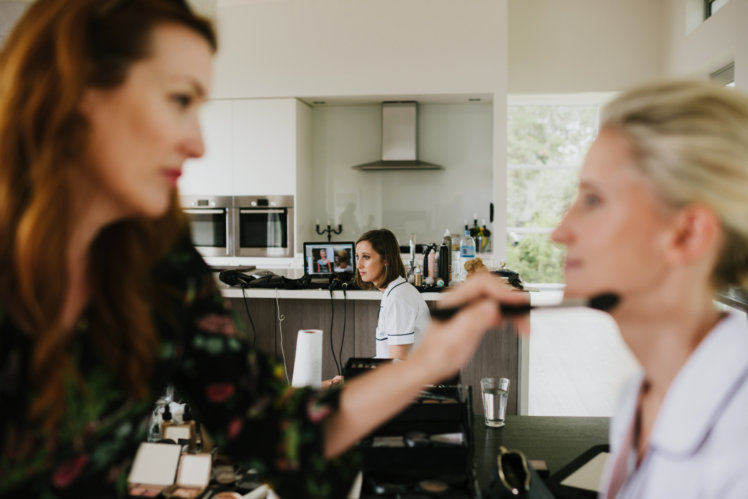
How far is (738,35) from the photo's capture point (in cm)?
433

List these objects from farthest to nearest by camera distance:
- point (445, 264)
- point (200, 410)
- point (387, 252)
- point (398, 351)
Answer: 1. point (445, 264)
2. point (387, 252)
3. point (398, 351)
4. point (200, 410)

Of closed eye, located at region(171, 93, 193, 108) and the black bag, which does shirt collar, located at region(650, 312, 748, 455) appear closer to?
the black bag

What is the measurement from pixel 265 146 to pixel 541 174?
3.08m

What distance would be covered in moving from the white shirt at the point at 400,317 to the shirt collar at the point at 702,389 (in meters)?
1.93

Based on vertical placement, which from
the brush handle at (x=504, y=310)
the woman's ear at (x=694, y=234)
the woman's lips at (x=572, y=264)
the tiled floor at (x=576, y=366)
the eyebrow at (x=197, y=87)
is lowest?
the tiled floor at (x=576, y=366)


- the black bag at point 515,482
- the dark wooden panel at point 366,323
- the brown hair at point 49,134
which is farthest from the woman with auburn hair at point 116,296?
the dark wooden panel at point 366,323

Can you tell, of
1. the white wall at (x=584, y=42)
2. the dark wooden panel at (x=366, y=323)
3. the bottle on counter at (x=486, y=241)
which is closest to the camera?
the dark wooden panel at (x=366, y=323)

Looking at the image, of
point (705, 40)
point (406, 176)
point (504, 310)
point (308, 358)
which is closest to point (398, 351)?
point (308, 358)

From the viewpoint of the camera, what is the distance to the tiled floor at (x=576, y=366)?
4.27m

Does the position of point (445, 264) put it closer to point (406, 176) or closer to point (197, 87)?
point (406, 176)

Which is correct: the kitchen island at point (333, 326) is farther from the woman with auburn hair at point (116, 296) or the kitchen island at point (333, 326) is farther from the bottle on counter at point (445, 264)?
the woman with auburn hair at point (116, 296)

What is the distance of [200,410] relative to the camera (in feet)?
2.89

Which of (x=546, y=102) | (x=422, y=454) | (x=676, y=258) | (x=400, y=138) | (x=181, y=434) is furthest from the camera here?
(x=546, y=102)

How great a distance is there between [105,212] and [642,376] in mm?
787
